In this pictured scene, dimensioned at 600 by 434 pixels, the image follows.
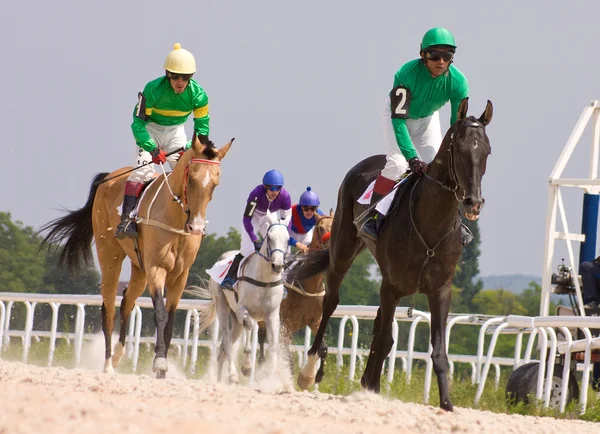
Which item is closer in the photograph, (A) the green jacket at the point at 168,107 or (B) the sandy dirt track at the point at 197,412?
(B) the sandy dirt track at the point at 197,412

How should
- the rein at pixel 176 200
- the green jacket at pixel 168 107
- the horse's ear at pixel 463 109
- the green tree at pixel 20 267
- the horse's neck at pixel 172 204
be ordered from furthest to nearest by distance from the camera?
the green tree at pixel 20 267
the green jacket at pixel 168 107
the horse's neck at pixel 172 204
the rein at pixel 176 200
the horse's ear at pixel 463 109

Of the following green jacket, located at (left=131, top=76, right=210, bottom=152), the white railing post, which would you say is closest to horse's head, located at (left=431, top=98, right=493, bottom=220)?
green jacket, located at (left=131, top=76, right=210, bottom=152)

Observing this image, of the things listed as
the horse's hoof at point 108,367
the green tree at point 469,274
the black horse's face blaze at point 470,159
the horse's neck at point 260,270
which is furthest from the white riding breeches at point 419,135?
the green tree at point 469,274

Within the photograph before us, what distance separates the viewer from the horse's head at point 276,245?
10.8 m

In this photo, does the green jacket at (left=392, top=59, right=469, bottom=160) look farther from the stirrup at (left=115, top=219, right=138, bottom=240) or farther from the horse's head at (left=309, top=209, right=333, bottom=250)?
the horse's head at (left=309, top=209, right=333, bottom=250)

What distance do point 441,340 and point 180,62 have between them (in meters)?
3.89

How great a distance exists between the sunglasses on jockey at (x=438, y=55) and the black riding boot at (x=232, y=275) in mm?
4134

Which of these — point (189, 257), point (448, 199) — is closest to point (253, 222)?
point (189, 257)

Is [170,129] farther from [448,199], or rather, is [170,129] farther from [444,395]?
[444,395]

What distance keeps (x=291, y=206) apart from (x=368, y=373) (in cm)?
413

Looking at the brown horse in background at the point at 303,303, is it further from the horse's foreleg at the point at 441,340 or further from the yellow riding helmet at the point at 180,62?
the horse's foreleg at the point at 441,340

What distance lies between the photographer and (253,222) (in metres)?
11.8

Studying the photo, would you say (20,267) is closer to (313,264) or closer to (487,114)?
(313,264)

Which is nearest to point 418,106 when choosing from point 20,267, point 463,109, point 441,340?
point 463,109
